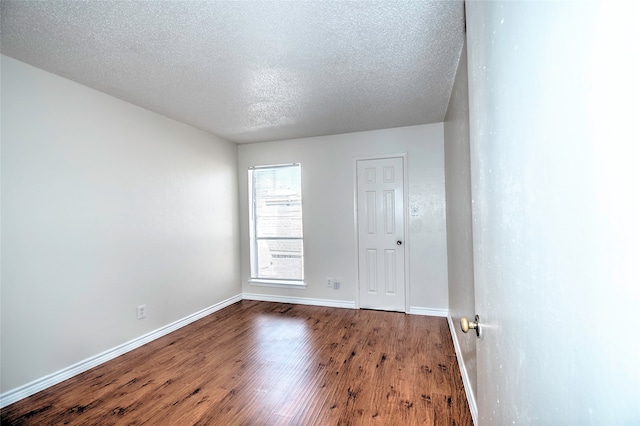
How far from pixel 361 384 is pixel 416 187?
2431 mm

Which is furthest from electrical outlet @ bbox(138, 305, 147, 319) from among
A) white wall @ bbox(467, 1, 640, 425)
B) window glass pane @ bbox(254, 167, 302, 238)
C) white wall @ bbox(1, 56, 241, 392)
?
white wall @ bbox(467, 1, 640, 425)

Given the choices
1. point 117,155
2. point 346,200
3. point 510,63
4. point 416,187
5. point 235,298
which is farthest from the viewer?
point 235,298

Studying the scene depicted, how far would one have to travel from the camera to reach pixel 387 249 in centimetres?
391

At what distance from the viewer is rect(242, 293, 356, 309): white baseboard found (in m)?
4.08

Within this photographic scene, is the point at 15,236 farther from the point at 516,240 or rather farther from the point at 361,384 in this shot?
the point at 516,240

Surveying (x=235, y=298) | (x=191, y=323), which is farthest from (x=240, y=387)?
(x=235, y=298)

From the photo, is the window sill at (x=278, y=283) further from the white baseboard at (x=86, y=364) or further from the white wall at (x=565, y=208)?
the white wall at (x=565, y=208)

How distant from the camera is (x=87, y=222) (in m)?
2.52

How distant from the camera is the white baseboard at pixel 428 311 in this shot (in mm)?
3624

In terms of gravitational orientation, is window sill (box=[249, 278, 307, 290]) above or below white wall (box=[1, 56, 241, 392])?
below

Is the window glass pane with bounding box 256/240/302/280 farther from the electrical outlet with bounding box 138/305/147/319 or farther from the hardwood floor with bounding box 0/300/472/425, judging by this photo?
the electrical outlet with bounding box 138/305/147/319

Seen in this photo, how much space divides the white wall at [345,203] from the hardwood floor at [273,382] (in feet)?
2.31

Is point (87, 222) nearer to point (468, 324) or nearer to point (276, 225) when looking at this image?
point (276, 225)

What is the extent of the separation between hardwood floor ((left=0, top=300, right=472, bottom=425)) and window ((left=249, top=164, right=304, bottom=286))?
1.16 m
